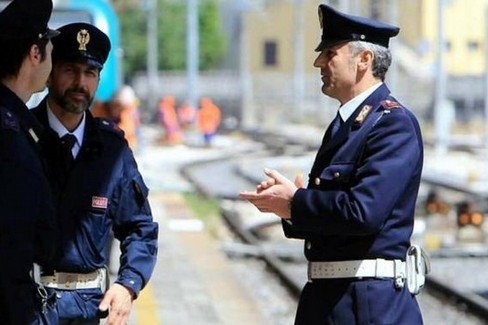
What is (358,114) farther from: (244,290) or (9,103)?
(244,290)

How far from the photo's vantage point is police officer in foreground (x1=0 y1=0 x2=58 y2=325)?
3.90 meters

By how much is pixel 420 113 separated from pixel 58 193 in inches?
3159

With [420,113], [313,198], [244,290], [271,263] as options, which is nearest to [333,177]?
[313,198]

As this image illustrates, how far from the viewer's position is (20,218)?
3900 mm

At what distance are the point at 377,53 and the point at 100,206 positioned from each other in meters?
1.09

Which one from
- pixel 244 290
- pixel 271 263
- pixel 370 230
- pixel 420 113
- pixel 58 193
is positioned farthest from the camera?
pixel 420 113

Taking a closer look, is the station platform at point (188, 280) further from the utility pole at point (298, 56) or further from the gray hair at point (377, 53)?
the utility pole at point (298, 56)

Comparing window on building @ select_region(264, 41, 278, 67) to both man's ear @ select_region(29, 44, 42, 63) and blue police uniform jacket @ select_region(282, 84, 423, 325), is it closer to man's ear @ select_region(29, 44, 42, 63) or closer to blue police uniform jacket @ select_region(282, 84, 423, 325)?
blue police uniform jacket @ select_region(282, 84, 423, 325)

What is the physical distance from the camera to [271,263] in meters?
16.5

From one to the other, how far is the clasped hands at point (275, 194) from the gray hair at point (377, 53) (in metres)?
0.47

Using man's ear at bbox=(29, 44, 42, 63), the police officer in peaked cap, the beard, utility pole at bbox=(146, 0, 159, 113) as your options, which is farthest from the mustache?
utility pole at bbox=(146, 0, 159, 113)

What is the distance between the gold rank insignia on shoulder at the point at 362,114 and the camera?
4.64m

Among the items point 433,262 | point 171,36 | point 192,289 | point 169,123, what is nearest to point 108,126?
point 192,289

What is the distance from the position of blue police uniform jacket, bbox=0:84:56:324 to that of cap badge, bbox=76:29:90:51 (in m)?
0.90
